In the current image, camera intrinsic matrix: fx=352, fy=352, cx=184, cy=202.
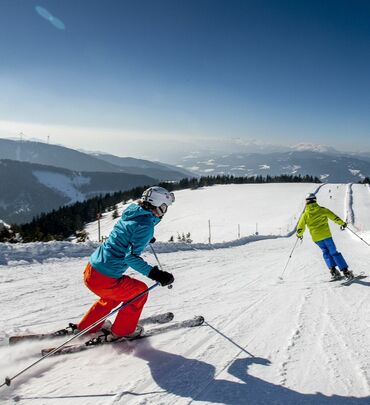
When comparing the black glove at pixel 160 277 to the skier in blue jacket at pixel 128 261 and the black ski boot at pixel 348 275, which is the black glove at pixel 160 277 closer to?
the skier in blue jacket at pixel 128 261

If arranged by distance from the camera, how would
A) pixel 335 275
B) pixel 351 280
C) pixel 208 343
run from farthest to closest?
pixel 335 275
pixel 351 280
pixel 208 343

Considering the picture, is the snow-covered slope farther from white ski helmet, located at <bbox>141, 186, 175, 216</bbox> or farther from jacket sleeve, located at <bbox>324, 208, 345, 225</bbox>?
white ski helmet, located at <bbox>141, 186, 175, 216</bbox>

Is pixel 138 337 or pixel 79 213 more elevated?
pixel 138 337

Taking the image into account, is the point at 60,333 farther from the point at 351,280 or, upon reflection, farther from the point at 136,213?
the point at 351,280

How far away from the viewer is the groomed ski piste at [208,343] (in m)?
3.38

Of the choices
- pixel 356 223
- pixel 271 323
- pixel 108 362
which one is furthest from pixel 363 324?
pixel 356 223

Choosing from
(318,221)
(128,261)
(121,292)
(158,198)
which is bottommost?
(121,292)

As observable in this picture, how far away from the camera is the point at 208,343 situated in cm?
455

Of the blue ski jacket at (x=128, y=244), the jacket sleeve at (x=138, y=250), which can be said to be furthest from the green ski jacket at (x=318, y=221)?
the jacket sleeve at (x=138, y=250)

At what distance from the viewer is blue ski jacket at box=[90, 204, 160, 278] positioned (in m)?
4.18

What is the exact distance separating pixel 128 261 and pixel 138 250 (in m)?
0.17

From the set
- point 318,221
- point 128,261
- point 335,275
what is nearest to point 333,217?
point 318,221

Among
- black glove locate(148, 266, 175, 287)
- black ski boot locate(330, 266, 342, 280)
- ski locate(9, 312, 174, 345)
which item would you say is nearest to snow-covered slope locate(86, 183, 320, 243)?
black ski boot locate(330, 266, 342, 280)

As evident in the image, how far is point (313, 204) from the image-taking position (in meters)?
9.23
